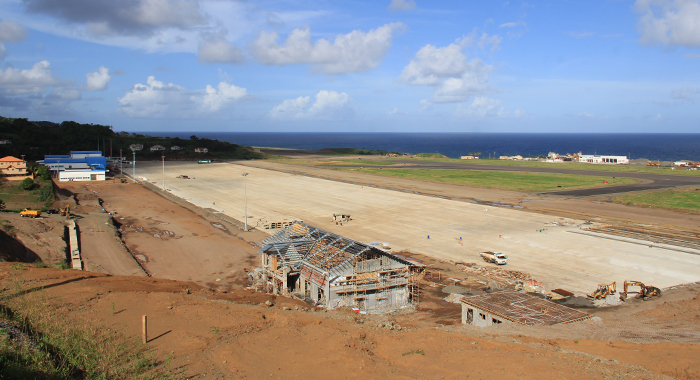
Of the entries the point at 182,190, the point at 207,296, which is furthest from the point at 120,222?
the point at 207,296

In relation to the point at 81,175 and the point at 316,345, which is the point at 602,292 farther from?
the point at 81,175

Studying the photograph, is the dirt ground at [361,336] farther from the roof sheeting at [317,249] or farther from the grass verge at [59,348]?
the roof sheeting at [317,249]

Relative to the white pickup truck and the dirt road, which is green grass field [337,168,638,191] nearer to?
the dirt road

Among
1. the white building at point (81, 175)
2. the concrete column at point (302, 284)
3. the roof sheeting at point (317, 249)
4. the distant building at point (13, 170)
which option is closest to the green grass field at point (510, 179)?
the white building at point (81, 175)

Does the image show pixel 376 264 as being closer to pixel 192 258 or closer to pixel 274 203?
pixel 192 258

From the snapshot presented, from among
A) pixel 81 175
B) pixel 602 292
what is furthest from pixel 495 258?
pixel 81 175
